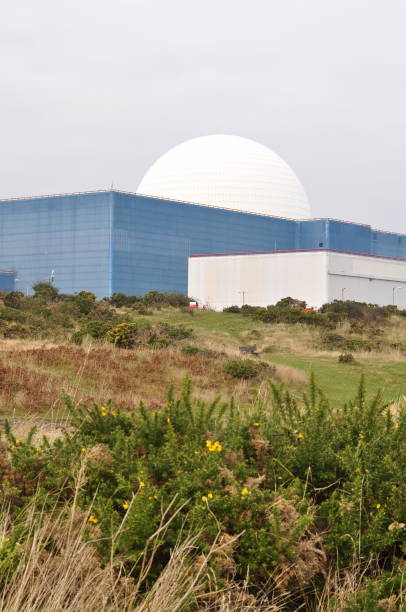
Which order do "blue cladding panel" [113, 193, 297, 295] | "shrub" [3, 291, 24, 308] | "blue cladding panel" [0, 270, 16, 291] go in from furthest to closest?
"blue cladding panel" [0, 270, 16, 291] → "blue cladding panel" [113, 193, 297, 295] → "shrub" [3, 291, 24, 308]

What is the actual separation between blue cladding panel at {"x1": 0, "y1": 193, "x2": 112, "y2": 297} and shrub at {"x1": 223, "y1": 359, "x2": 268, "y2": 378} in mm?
60554

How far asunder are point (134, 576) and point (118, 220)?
79.5 meters

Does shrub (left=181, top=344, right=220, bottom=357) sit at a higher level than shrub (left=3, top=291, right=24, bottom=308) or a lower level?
lower

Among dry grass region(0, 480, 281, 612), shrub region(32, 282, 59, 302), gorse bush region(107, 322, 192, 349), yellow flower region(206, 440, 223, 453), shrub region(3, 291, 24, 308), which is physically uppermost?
shrub region(32, 282, 59, 302)

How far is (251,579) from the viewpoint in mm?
5152

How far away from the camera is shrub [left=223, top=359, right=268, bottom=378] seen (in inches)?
822

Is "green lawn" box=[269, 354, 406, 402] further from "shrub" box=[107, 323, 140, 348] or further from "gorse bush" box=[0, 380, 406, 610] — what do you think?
"gorse bush" box=[0, 380, 406, 610]

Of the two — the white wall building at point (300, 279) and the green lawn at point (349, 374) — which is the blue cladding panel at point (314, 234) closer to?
the white wall building at point (300, 279)

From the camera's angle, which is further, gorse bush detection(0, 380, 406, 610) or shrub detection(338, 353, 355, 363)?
shrub detection(338, 353, 355, 363)

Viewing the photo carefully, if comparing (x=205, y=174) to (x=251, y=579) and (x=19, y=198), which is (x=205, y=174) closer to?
(x=19, y=198)

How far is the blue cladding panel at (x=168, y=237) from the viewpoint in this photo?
274 ft

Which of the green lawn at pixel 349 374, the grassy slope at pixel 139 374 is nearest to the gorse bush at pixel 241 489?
the grassy slope at pixel 139 374

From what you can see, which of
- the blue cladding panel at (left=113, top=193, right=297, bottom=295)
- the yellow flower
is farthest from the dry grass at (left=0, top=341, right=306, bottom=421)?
the blue cladding panel at (left=113, top=193, right=297, bottom=295)

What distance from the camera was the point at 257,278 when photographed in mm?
70312
